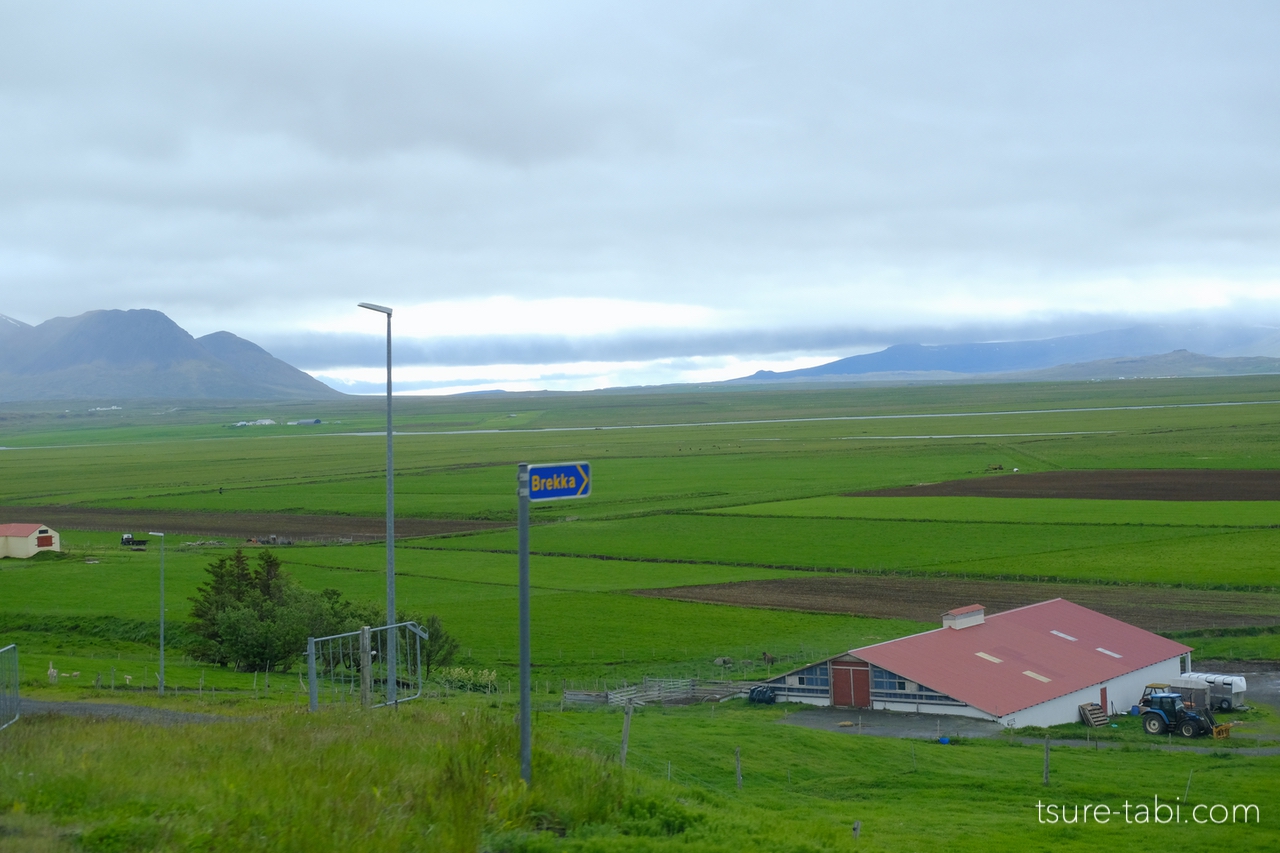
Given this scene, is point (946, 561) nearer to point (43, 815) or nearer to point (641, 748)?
point (641, 748)

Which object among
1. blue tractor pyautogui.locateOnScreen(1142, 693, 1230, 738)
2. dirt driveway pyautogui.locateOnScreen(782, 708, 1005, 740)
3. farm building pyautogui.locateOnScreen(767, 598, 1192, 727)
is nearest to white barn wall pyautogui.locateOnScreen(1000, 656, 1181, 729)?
farm building pyautogui.locateOnScreen(767, 598, 1192, 727)

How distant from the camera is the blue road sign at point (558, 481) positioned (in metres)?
10.6

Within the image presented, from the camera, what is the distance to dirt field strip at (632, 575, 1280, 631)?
159 feet

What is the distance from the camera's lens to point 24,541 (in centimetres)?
7031

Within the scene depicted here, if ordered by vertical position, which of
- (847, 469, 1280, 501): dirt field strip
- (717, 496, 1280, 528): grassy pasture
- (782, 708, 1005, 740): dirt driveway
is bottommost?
(782, 708, 1005, 740): dirt driveway

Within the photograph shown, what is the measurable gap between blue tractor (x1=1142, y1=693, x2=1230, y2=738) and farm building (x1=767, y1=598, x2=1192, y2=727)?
99.5 inches

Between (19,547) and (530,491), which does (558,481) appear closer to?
(530,491)

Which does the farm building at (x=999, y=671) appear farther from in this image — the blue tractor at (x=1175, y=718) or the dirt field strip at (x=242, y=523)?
the dirt field strip at (x=242, y=523)

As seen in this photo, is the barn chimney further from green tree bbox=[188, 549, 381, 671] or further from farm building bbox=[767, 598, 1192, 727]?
green tree bbox=[188, 549, 381, 671]

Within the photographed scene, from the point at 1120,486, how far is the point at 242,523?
7410cm

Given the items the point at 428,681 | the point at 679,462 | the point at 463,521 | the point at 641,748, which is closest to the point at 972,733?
the point at 641,748

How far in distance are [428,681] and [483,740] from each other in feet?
77.8

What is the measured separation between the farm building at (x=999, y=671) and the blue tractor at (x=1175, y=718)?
2.53 meters

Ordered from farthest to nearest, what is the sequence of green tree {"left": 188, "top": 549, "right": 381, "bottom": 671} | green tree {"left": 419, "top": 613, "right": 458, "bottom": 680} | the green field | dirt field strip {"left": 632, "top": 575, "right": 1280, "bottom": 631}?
1. dirt field strip {"left": 632, "top": 575, "right": 1280, "bottom": 631}
2. green tree {"left": 188, "top": 549, "right": 381, "bottom": 671}
3. green tree {"left": 419, "top": 613, "right": 458, "bottom": 680}
4. the green field
